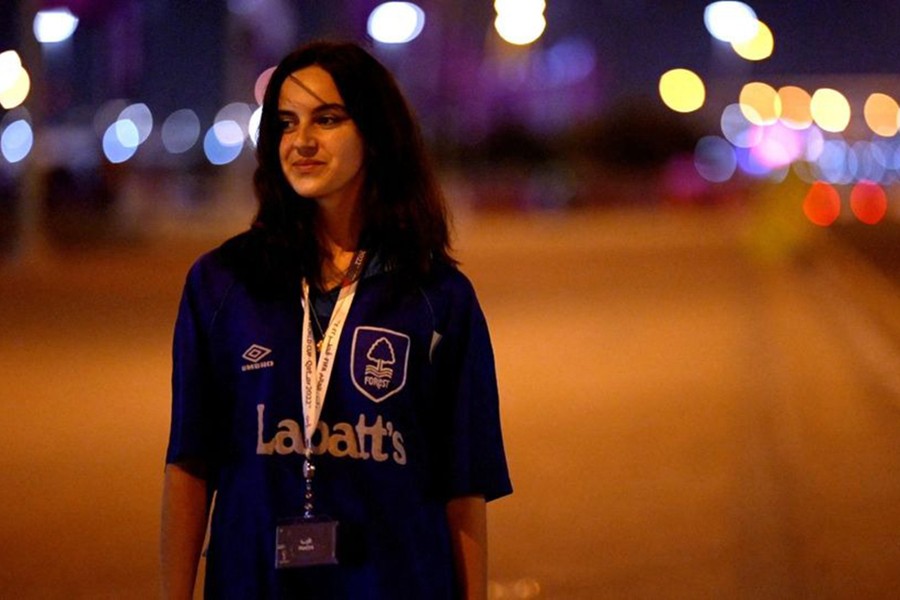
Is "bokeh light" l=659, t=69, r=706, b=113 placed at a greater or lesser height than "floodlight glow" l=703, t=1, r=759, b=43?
greater

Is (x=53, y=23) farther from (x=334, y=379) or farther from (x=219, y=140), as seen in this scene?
(x=219, y=140)

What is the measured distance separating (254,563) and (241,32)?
4492cm

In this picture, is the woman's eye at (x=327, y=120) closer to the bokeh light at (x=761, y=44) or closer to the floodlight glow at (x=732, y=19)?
the floodlight glow at (x=732, y=19)

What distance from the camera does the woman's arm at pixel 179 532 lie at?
10.0ft

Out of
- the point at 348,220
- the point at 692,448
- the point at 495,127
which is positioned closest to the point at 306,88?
the point at 348,220

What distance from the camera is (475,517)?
3129mm

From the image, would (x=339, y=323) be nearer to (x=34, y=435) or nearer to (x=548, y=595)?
(x=548, y=595)

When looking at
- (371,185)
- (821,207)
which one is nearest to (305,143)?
(371,185)

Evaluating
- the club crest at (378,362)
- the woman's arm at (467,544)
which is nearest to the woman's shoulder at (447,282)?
the club crest at (378,362)

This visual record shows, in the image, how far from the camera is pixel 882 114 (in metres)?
140

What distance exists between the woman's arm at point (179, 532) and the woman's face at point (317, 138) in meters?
0.59

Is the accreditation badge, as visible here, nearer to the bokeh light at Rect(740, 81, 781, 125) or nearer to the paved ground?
the paved ground

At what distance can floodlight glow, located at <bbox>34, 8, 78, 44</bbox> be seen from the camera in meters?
27.8

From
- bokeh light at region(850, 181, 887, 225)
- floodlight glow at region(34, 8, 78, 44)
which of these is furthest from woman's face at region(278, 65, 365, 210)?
bokeh light at region(850, 181, 887, 225)
